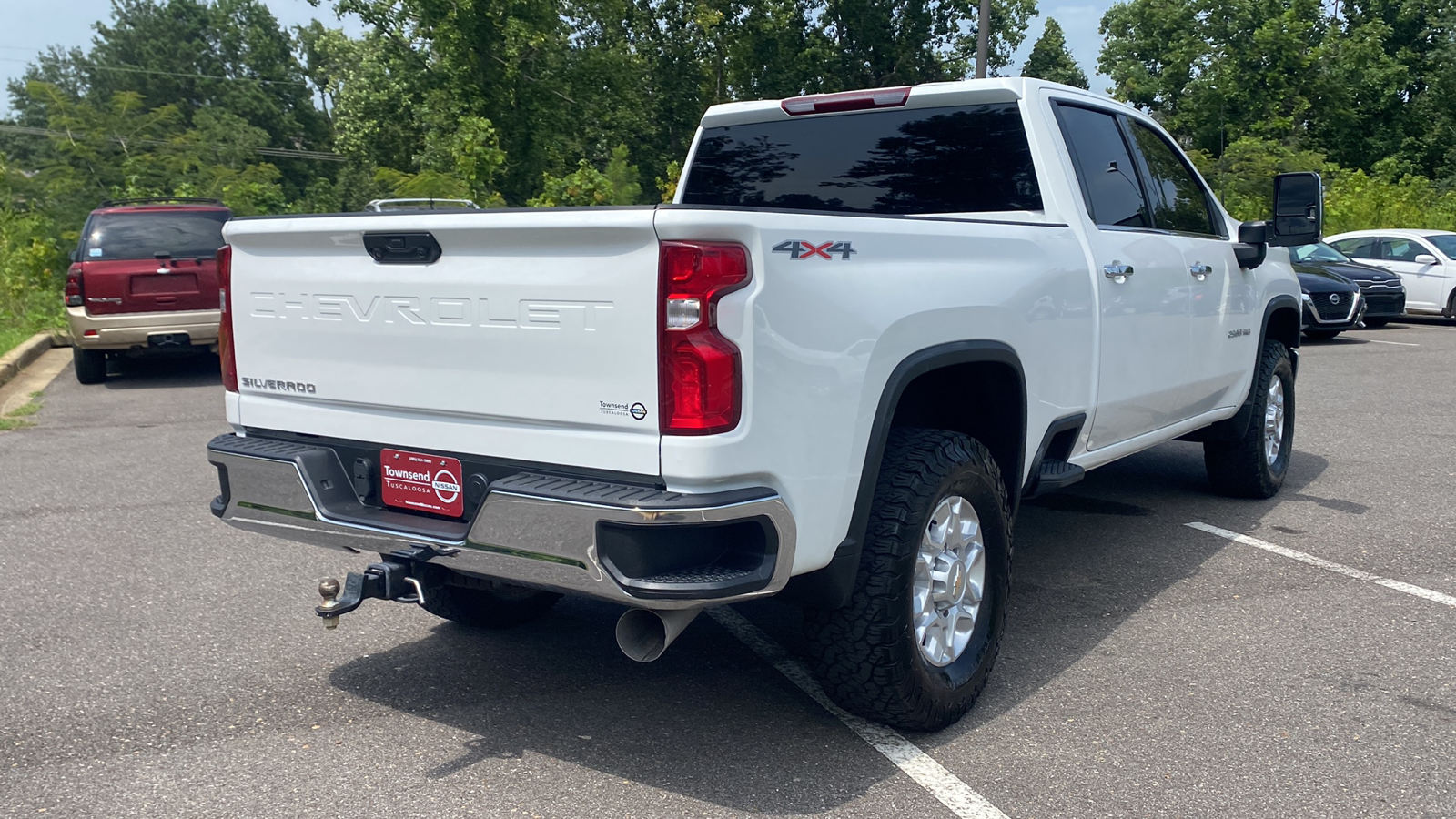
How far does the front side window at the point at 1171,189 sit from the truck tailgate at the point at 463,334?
3137 millimetres

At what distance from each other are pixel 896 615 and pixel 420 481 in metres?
1.39

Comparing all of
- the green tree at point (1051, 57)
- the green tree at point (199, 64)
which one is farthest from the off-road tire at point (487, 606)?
the green tree at point (199, 64)

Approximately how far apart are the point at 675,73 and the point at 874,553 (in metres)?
37.4

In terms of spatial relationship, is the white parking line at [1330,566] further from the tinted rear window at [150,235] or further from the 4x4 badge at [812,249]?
the tinted rear window at [150,235]

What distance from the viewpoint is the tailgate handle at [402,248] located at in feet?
10.7

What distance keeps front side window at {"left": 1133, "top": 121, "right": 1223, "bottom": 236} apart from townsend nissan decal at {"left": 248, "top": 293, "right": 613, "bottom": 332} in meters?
3.15

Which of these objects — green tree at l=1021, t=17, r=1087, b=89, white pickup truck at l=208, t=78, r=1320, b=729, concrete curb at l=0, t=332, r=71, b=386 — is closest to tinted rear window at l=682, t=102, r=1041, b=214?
white pickup truck at l=208, t=78, r=1320, b=729

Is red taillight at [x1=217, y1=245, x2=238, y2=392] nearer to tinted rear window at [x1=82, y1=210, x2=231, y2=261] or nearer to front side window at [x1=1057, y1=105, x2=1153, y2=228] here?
front side window at [x1=1057, y1=105, x2=1153, y2=228]

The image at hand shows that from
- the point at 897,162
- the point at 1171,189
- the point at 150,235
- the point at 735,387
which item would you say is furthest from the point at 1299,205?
the point at 150,235

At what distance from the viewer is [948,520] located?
3668 millimetres

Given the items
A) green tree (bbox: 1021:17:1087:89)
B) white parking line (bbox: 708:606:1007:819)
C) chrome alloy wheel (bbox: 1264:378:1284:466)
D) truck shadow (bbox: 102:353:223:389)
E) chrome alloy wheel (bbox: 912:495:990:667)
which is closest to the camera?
white parking line (bbox: 708:606:1007:819)

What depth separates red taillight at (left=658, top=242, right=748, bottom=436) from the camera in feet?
9.23

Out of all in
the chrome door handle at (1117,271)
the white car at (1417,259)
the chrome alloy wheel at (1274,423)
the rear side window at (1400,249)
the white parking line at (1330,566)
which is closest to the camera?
the chrome door handle at (1117,271)

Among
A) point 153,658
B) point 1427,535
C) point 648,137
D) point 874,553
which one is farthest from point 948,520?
point 648,137
